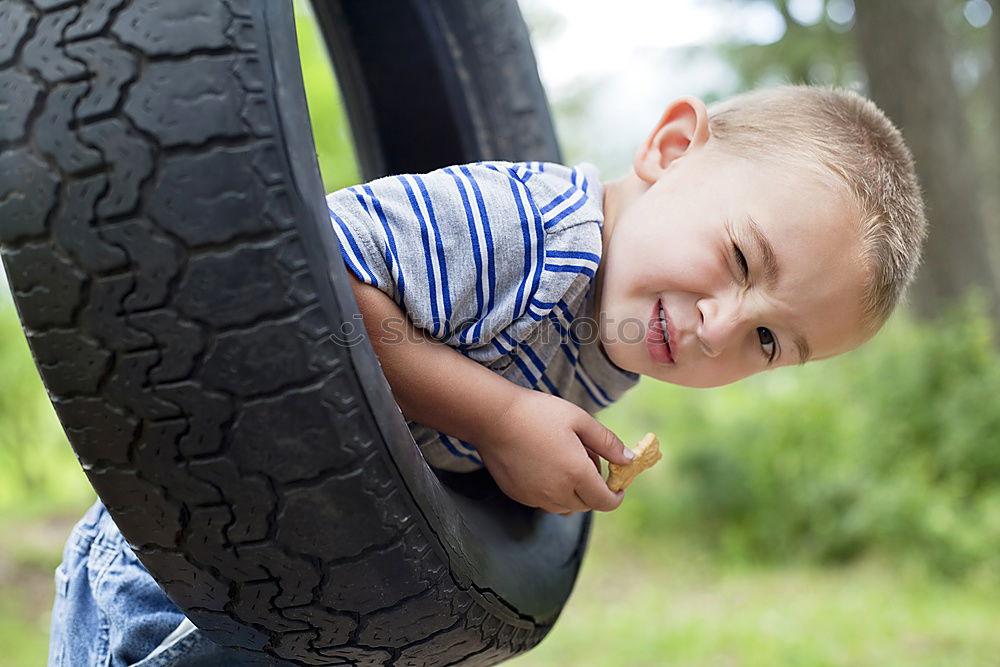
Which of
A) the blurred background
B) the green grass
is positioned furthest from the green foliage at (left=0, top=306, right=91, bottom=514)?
the green grass

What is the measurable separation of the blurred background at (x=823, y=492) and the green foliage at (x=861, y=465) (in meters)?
0.01

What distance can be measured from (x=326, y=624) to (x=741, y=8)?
992 cm

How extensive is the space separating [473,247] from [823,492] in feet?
13.8

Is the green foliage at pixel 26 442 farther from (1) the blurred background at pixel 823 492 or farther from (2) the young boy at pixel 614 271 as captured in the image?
(2) the young boy at pixel 614 271

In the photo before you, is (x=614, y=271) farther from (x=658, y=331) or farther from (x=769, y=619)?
(x=769, y=619)

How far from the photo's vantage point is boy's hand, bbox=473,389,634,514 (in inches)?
48.6

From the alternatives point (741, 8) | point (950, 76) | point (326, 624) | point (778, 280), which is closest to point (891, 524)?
point (950, 76)

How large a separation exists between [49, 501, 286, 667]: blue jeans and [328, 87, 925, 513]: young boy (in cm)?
44

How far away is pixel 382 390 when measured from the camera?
0.96 metres

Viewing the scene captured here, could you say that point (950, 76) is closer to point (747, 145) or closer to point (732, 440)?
point (732, 440)

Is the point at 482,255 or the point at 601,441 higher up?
the point at 482,255

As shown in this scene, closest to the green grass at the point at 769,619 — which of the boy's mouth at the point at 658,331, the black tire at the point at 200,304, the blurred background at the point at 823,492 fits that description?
the blurred background at the point at 823,492

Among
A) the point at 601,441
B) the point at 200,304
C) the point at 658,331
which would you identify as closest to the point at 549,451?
the point at 601,441

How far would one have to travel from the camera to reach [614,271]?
1356 millimetres
